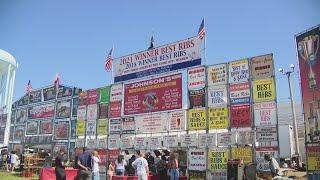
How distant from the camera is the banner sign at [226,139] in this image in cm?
1748

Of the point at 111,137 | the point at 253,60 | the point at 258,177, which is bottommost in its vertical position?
the point at 258,177

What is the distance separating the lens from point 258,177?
1606 cm

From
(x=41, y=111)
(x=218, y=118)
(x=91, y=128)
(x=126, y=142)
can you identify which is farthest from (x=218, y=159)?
(x=41, y=111)

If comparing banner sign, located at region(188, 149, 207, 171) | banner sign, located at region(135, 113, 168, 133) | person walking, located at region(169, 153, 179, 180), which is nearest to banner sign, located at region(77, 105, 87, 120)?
banner sign, located at region(135, 113, 168, 133)

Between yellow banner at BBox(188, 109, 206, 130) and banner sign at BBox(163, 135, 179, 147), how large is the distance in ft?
3.76

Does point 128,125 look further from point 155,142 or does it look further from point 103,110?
point 103,110

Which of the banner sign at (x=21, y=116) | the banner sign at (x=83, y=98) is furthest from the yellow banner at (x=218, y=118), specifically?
the banner sign at (x=21, y=116)

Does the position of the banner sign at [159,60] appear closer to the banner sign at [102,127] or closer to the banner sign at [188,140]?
the banner sign at [102,127]

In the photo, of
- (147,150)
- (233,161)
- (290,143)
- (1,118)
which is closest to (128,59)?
(147,150)

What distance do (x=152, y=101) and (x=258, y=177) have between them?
7760 mm

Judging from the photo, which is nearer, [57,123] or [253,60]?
[253,60]

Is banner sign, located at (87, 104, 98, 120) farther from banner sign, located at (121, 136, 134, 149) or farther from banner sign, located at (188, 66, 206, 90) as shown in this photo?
banner sign, located at (188, 66, 206, 90)

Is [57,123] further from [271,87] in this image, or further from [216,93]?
[271,87]

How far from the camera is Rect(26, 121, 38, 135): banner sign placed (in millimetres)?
33253
